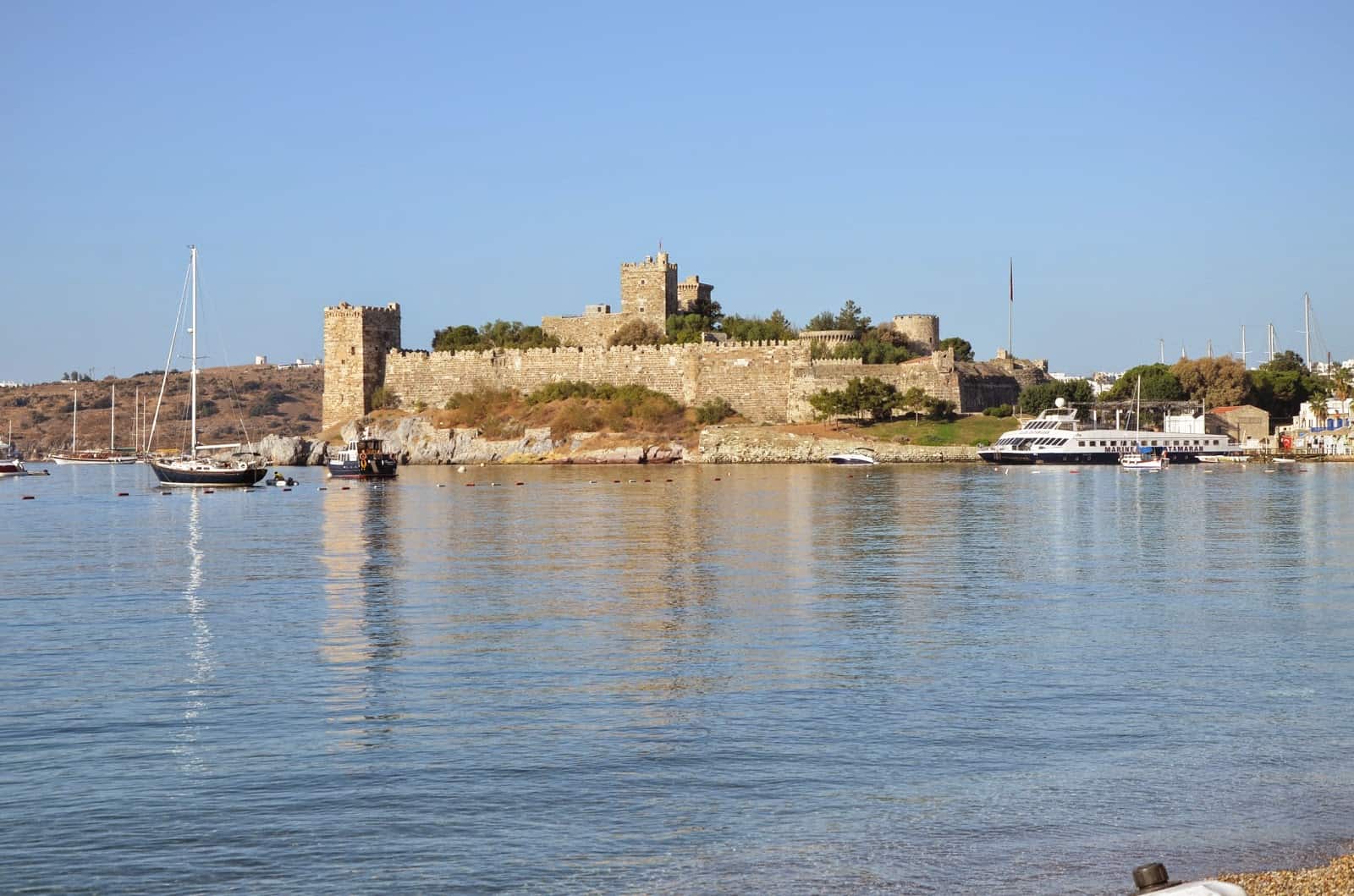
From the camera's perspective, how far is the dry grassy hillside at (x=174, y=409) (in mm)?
118000

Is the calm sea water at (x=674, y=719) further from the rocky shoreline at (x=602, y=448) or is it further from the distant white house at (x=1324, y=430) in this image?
the distant white house at (x=1324, y=430)

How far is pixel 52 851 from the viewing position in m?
7.97

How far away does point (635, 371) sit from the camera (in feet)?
233

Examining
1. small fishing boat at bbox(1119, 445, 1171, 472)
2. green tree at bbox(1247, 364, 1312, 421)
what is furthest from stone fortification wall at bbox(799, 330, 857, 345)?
green tree at bbox(1247, 364, 1312, 421)

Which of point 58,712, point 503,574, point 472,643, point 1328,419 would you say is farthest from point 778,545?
point 1328,419

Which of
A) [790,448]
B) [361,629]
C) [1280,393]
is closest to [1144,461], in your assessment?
[790,448]

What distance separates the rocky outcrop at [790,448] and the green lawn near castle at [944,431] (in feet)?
1.62

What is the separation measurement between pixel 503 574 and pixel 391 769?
11.2 meters

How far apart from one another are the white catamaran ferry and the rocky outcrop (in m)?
1.81

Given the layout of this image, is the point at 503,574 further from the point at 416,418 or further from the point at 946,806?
the point at 416,418

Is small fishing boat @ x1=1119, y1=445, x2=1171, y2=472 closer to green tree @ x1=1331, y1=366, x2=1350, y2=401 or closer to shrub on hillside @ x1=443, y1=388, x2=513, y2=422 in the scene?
green tree @ x1=1331, y1=366, x2=1350, y2=401

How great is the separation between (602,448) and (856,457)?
11.6 meters

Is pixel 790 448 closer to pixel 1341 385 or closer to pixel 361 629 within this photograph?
pixel 1341 385

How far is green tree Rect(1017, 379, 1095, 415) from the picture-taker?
7012cm
